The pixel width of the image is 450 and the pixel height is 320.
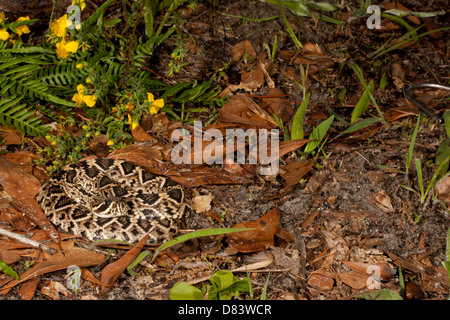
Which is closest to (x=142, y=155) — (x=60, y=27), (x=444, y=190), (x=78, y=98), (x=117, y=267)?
(x=78, y=98)

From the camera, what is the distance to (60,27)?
442cm

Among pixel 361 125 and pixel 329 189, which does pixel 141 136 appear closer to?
pixel 329 189

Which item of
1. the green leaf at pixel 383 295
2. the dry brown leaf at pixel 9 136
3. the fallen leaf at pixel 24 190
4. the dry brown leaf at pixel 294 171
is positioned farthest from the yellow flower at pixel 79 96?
the green leaf at pixel 383 295

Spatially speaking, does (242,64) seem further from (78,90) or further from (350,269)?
(350,269)

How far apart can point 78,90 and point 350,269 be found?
10.3 ft

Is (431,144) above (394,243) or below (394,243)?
above

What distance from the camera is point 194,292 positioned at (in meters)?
3.24

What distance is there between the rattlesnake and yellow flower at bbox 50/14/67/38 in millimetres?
1374

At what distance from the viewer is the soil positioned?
140 inches

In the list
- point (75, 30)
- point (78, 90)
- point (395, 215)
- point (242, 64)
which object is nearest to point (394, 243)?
point (395, 215)

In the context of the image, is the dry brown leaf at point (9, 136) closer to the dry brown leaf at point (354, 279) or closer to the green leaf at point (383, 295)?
the dry brown leaf at point (354, 279)

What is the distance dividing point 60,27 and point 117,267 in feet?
8.40

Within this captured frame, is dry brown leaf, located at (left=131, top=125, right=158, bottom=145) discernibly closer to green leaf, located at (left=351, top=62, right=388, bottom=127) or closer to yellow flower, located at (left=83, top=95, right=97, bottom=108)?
yellow flower, located at (left=83, top=95, right=97, bottom=108)
